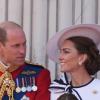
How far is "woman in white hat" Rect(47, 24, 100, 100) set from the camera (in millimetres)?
2740

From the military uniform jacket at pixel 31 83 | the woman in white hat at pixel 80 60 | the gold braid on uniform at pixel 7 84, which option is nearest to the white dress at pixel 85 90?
the woman in white hat at pixel 80 60

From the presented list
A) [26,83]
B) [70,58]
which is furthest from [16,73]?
[70,58]

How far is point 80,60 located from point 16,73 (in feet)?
1.40

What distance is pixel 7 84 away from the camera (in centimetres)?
288

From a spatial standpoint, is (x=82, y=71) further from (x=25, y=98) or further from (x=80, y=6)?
(x=80, y=6)

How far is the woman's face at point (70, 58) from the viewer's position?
2738 mm

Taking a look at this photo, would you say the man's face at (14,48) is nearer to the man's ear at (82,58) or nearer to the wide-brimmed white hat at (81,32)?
the wide-brimmed white hat at (81,32)

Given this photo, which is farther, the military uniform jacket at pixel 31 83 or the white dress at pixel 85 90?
the military uniform jacket at pixel 31 83

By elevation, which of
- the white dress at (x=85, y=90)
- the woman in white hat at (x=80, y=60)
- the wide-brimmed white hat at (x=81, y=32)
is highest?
the wide-brimmed white hat at (x=81, y=32)

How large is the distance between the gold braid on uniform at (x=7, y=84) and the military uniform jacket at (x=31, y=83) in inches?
1.0

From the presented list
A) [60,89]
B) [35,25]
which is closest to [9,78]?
[60,89]

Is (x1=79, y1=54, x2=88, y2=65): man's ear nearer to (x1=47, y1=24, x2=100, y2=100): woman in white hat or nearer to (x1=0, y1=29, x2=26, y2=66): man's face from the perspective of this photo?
(x1=47, y1=24, x2=100, y2=100): woman in white hat

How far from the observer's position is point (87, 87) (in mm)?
2750

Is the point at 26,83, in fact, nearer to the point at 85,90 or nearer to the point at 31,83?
the point at 31,83
